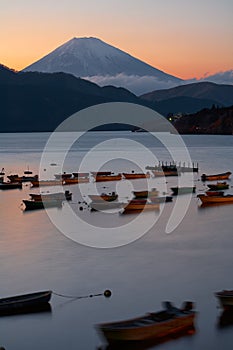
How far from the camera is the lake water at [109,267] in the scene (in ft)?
38.1

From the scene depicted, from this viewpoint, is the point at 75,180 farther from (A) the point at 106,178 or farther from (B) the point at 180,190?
(B) the point at 180,190

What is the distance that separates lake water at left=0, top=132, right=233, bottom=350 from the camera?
11625mm

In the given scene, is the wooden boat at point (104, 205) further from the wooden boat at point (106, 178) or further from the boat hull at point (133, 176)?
the boat hull at point (133, 176)

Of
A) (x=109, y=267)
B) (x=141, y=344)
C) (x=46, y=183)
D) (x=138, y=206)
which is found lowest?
(x=141, y=344)

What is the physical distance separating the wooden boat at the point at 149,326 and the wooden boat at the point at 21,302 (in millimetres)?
1998

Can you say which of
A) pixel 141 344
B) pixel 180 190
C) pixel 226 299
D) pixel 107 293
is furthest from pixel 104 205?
pixel 141 344

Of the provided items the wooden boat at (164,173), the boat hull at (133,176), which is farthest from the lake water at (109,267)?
the wooden boat at (164,173)

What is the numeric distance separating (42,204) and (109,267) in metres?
10.9

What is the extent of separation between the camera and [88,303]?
1319 cm

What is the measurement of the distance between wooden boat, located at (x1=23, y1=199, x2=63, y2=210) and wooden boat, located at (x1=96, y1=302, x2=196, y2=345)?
15679 millimetres

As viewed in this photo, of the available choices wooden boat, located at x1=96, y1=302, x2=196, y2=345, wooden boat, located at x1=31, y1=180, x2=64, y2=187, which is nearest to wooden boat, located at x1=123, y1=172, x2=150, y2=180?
wooden boat, located at x1=31, y1=180, x2=64, y2=187

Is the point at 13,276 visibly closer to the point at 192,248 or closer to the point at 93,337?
the point at 93,337

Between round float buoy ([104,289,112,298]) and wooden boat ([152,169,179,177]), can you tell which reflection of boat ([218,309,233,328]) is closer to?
round float buoy ([104,289,112,298])

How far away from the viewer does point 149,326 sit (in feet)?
34.5
